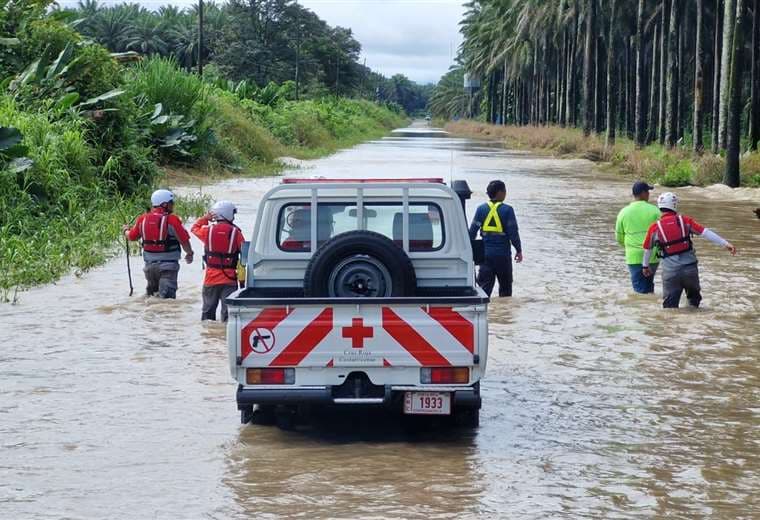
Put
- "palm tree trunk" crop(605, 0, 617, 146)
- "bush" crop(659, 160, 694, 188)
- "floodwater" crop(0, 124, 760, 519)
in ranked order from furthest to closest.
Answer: "palm tree trunk" crop(605, 0, 617, 146) < "bush" crop(659, 160, 694, 188) < "floodwater" crop(0, 124, 760, 519)

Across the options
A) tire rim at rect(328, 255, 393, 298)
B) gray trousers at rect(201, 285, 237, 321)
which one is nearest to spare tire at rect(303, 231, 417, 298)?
tire rim at rect(328, 255, 393, 298)

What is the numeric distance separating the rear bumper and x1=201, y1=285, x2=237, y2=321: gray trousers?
4078 millimetres

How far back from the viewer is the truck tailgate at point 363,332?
827 centimetres

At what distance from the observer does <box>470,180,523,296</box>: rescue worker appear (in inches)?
565

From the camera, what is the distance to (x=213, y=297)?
502 inches

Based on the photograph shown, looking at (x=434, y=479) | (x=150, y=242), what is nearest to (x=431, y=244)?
(x=434, y=479)

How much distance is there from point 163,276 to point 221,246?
2179 millimetres

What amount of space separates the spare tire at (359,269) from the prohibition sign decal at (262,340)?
0.54m

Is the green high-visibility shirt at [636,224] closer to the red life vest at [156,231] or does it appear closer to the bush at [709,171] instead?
the red life vest at [156,231]

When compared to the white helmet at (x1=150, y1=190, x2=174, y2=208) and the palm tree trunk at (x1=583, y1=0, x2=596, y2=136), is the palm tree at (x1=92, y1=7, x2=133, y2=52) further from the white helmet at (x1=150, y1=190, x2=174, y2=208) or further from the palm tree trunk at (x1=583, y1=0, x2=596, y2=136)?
the white helmet at (x1=150, y1=190, x2=174, y2=208)

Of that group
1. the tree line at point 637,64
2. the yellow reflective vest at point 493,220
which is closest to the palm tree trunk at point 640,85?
the tree line at point 637,64

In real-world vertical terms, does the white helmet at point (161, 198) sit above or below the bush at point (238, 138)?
below

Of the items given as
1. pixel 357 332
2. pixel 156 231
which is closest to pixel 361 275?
pixel 357 332

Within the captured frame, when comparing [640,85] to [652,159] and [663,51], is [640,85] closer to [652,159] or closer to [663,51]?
[663,51]
